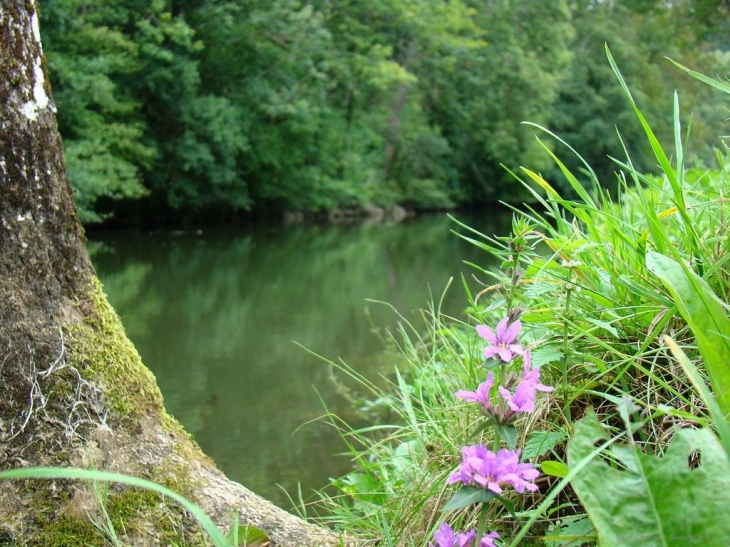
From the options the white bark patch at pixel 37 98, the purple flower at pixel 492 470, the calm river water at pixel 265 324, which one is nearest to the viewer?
the purple flower at pixel 492 470

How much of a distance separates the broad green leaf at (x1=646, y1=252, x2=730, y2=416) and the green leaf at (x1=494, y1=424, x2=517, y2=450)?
0.28 metres

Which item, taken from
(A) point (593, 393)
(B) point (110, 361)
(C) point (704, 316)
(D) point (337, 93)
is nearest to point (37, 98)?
(B) point (110, 361)

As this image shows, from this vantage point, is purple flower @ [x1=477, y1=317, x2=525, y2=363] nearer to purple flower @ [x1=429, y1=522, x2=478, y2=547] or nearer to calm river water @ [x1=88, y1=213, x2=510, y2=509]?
purple flower @ [x1=429, y1=522, x2=478, y2=547]

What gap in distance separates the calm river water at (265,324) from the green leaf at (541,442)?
45.2 inches

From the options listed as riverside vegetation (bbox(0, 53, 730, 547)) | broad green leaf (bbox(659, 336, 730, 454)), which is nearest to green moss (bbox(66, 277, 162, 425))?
riverside vegetation (bbox(0, 53, 730, 547))

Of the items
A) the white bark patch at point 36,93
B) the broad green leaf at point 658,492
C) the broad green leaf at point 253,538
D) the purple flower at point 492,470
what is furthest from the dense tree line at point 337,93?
the broad green leaf at point 658,492

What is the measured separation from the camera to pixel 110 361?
74.1 inches

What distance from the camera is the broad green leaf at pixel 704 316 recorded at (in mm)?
1133

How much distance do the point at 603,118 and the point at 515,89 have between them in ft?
21.4

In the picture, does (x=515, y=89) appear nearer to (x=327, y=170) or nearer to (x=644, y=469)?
(x=327, y=170)

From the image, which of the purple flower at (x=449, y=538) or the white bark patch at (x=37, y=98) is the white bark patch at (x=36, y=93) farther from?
the purple flower at (x=449, y=538)

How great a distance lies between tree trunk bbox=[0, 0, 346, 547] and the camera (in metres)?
1.68

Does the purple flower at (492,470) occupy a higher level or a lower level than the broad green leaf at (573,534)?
higher

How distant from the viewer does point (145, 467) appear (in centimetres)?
183
